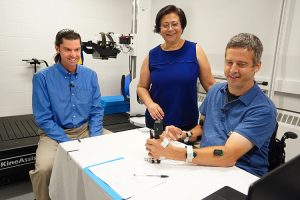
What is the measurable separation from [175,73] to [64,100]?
944 millimetres

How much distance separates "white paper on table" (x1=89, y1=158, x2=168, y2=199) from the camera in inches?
38.9

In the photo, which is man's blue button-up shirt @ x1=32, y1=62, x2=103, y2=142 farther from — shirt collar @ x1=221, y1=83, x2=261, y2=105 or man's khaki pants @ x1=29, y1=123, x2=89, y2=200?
shirt collar @ x1=221, y1=83, x2=261, y2=105

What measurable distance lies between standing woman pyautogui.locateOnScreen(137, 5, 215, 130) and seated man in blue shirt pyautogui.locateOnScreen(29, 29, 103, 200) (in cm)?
59

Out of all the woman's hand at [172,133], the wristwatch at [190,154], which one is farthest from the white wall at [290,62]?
the wristwatch at [190,154]

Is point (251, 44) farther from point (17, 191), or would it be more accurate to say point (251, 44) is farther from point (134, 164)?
point (17, 191)

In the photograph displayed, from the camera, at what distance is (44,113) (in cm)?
193

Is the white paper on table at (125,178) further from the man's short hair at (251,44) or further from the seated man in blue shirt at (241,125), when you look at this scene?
the man's short hair at (251,44)

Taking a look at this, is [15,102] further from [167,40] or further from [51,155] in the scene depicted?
[167,40]

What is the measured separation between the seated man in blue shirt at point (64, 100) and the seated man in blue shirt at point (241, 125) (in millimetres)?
1014

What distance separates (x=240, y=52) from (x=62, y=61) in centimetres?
145

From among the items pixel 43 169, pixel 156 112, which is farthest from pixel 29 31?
pixel 156 112

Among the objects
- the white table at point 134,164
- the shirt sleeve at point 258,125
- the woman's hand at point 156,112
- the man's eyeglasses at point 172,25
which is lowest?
the white table at point 134,164

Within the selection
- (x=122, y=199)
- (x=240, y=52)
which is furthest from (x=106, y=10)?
(x=122, y=199)

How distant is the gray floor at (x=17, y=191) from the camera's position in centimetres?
228
